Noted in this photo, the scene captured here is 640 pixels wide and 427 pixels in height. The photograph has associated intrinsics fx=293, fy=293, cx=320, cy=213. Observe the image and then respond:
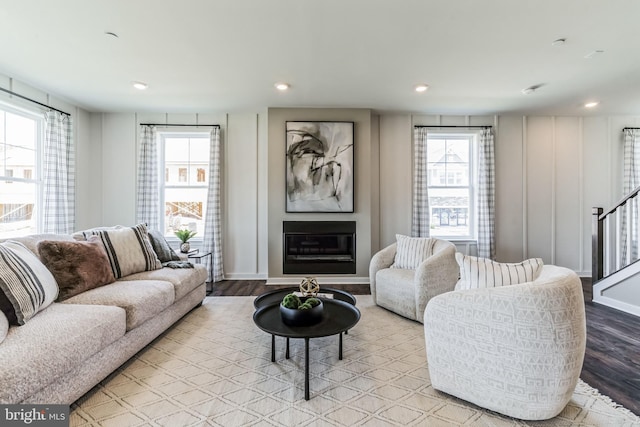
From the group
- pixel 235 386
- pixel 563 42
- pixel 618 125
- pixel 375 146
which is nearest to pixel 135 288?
pixel 235 386

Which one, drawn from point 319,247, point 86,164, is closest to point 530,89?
point 319,247

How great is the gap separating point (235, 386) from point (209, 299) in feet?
6.65

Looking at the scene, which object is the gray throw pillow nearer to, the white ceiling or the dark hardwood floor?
the white ceiling

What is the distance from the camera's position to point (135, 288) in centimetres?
245

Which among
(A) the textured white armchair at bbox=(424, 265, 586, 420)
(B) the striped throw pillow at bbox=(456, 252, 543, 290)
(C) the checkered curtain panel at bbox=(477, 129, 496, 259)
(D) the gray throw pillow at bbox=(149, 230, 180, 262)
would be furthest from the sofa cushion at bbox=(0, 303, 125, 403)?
(C) the checkered curtain panel at bbox=(477, 129, 496, 259)

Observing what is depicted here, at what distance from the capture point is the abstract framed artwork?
14.5ft

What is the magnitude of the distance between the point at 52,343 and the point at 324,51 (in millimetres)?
2918

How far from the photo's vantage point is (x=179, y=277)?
9.64 feet

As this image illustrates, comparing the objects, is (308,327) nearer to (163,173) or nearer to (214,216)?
(214,216)

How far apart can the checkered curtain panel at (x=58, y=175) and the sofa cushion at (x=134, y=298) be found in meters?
2.18

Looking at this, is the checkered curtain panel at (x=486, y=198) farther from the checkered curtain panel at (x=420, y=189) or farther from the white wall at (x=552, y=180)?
the checkered curtain panel at (x=420, y=189)

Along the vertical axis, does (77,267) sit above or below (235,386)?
above

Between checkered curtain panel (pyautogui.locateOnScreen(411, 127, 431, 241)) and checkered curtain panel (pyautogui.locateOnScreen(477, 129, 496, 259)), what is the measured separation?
855mm

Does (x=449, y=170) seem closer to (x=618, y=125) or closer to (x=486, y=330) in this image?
(x=618, y=125)
